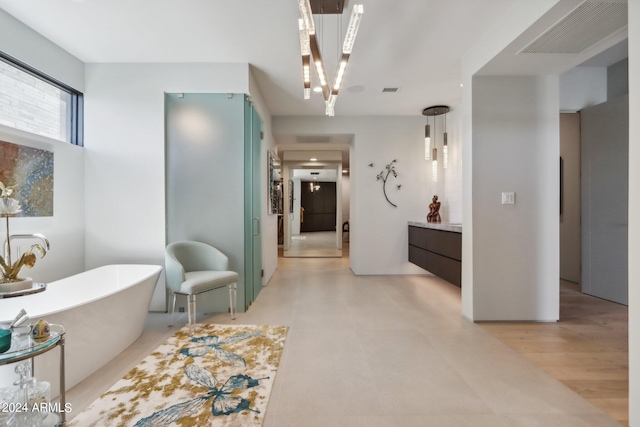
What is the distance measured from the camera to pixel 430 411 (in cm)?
172

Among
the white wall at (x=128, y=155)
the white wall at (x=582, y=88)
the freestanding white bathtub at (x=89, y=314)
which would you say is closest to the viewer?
the freestanding white bathtub at (x=89, y=314)

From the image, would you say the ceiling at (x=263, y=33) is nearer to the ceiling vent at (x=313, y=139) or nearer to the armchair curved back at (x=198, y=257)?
the ceiling vent at (x=313, y=139)

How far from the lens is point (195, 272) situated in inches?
128

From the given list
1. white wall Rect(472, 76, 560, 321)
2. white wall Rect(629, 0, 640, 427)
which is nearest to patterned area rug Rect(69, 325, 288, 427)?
white wall Rect(629, 0, 640, 427)

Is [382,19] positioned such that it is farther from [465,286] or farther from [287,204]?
[287,204]

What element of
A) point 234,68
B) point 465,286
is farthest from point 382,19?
point 465,286

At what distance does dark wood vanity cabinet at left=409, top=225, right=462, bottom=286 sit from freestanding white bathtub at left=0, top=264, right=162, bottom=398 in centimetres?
318

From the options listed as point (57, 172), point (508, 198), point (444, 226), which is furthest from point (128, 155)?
point (508, 198)

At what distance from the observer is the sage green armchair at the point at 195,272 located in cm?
291

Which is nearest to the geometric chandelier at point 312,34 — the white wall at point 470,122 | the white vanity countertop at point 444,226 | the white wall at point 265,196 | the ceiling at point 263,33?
the ceiling at point 263,33

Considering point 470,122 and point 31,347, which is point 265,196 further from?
point 31,347

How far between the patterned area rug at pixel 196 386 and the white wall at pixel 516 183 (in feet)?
7.47

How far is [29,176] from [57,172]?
11.9 inches

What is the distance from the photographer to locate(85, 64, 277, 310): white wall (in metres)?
3.42
